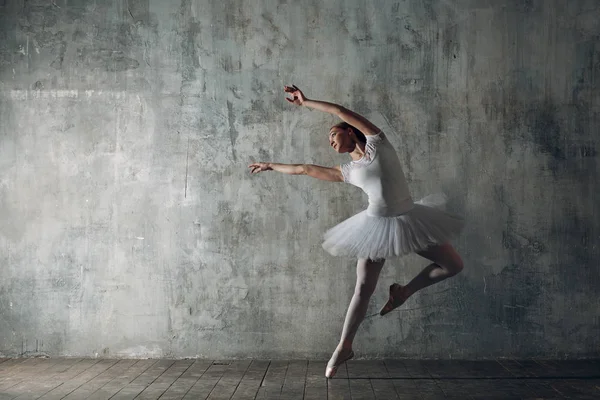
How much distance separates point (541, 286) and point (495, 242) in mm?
495

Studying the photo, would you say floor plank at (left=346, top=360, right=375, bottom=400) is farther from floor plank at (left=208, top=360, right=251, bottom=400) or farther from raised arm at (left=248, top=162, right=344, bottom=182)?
raised arm at (left=248, top=162, right=344, bottom=182)

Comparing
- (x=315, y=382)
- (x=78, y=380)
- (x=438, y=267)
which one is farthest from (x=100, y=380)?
(x=438, y=267)

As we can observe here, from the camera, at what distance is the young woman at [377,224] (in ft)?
15.4

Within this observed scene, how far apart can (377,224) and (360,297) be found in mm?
488

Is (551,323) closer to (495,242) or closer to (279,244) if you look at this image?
(495,242)

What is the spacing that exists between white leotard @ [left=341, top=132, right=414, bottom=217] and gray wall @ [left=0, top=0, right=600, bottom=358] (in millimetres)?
941

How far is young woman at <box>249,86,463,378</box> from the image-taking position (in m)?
4.68

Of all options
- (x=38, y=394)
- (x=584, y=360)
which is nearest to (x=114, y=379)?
(x=38, y=394)

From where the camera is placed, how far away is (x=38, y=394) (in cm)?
450

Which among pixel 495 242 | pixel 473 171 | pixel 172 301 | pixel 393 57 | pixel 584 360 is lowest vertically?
pixel 584 360

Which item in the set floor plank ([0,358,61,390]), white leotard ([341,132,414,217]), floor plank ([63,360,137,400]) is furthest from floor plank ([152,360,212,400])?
white leotard ([341,132,414,217])

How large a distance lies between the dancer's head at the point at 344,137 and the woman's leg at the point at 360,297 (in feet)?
2.46

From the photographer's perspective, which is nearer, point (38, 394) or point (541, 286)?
point (38, 394)

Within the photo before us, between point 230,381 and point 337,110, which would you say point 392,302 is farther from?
point 337,110
